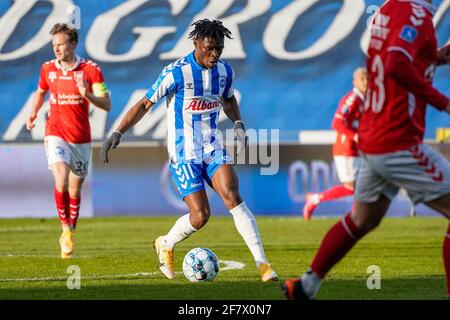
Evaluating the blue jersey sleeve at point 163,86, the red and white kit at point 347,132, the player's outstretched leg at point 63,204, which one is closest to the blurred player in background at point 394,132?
the blue jersey sleeve at point 163,86

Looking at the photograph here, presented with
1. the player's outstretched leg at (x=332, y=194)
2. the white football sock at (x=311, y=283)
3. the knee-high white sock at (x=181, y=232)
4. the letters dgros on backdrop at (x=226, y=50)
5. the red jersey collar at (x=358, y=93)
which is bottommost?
the white football sock at (x=311, y=283)

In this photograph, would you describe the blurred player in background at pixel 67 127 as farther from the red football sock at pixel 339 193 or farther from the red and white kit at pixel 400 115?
the red and white kit at pixel 400 115

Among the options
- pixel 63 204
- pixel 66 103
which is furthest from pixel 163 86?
pixel 63 204

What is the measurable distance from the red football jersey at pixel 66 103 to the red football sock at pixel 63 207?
0.64m

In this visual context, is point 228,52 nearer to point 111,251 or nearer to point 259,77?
point 259,77

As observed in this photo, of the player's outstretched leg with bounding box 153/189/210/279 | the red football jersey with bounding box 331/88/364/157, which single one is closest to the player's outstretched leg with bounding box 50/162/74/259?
the player's outstretched leg with bounding box 153/189/210/279

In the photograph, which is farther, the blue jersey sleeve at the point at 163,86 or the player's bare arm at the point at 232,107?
the player's bare arm at the point at 232,107

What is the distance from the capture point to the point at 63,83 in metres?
12.2

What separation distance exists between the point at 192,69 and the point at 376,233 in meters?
7.33

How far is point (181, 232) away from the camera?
9.28 m

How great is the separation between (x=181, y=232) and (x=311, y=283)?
8.85 ft

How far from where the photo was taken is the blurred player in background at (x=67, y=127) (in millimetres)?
12078
